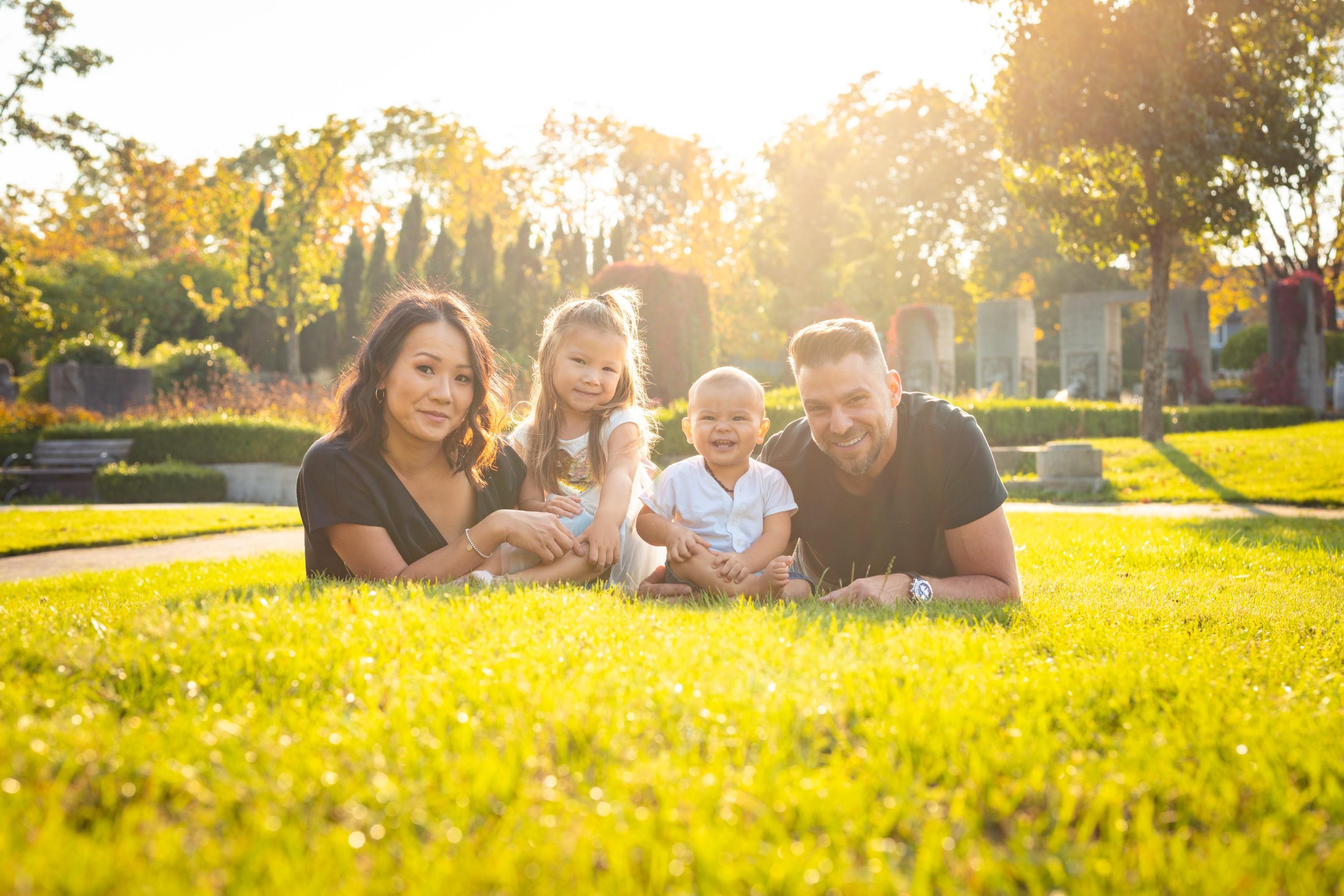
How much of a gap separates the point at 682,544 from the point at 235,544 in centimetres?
654

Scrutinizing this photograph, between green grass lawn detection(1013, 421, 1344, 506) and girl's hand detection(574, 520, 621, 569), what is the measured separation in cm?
925

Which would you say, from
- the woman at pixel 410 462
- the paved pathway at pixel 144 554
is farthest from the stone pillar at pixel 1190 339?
the woman at pixel 410 462

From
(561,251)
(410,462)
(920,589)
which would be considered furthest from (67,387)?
(920,589)

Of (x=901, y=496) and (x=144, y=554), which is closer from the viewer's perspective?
(x=901, y=496)

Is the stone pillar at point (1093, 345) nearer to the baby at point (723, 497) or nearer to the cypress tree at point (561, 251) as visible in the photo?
the cypress tree at point (561, 251)

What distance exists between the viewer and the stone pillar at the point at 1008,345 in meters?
24.4

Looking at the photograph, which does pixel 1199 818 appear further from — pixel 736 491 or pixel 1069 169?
pixel 1069 169

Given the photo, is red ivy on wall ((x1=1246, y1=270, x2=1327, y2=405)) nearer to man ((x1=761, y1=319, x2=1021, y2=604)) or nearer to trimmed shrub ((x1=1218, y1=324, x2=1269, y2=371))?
trimmed shrub ((x1=1218, y1=324, x2=1269, y2=371))

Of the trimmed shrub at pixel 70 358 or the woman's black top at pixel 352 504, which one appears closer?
the woman's black top at pixel 352 504

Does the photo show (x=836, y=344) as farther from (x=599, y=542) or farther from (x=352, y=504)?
(x=352, y=504)

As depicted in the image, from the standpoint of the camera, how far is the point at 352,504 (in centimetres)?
420

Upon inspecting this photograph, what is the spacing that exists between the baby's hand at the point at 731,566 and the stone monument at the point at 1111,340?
78.9ft

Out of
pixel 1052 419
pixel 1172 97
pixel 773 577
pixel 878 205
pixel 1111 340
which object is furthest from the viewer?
pixel 878 205

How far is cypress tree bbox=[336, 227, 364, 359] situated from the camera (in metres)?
32.7
